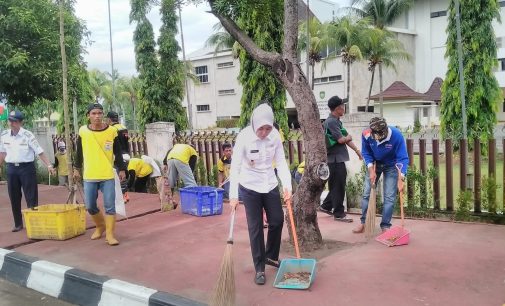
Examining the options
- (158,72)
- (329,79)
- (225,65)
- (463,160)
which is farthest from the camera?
(225,65)

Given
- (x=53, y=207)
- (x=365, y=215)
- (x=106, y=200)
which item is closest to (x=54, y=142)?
(x=53, y=207)

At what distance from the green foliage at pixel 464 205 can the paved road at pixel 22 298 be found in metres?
5.05

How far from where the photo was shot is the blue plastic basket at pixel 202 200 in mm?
7086

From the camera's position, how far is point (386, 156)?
5402 mm

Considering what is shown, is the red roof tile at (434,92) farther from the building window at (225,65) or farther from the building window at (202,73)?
the building window at (202,73)

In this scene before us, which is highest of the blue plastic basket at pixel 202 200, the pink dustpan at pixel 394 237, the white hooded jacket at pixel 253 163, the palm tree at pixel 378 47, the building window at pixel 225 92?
the palm tree at pixel 378 47

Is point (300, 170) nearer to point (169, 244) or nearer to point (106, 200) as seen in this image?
point (169, 244)

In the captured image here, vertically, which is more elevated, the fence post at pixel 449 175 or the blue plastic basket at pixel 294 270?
the fence post at pixel 449 175

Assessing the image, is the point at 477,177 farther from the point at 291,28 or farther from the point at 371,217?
the point at 291,28

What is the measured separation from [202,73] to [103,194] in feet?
113

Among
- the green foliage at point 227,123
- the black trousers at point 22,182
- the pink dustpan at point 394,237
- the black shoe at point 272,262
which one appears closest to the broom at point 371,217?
the pink dustpan at point 394,237

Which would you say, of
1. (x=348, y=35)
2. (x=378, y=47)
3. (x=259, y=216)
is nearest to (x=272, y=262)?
(x=259, y=216)

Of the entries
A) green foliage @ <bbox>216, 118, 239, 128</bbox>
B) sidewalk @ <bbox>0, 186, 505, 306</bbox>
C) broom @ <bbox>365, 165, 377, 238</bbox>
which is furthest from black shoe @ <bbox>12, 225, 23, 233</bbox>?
green foliage @ <bbox>216, 118, 239, 128</bbox>

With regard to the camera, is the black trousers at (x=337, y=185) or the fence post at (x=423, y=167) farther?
the fence post at (x=423, y=167)
